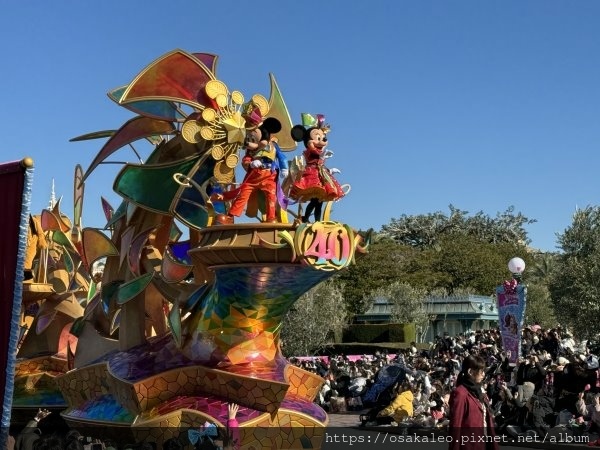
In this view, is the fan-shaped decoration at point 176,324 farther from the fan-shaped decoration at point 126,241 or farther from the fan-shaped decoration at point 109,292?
the fan-shaped decoration at point 109,292

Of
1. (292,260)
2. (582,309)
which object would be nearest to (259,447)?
(292,260)

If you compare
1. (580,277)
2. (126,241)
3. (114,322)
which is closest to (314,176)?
(126,241)

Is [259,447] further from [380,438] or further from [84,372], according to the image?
[380,438]

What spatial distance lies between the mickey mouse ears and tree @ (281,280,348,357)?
1036 inches

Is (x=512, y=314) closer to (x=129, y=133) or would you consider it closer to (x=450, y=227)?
(x=129, y=133)

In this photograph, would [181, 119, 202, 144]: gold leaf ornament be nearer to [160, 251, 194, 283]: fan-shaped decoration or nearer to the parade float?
[160, 251, 194, 283]: fan-shaped decoration

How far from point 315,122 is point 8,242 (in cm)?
610

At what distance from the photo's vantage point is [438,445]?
1385cm

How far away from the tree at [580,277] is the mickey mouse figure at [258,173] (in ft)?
67.6

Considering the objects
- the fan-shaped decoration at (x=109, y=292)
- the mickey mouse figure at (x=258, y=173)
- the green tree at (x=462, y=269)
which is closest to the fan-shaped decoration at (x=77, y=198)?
the fan-shaped decoration at (x=109, y=292)

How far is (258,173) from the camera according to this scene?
10.9 meters

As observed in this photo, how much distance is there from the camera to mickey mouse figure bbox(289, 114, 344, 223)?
35.1 feet

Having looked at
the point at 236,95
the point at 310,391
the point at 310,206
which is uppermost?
the point at 236,95

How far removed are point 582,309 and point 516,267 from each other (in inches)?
477
